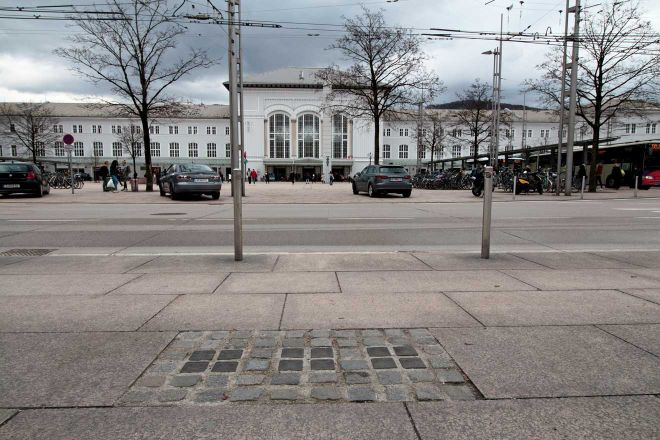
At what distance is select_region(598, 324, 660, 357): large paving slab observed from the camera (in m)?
3.52

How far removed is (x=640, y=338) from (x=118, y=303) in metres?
4.80

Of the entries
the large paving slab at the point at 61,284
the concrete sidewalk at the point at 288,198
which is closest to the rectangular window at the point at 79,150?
the concrete sidewalk at the point at 288,198

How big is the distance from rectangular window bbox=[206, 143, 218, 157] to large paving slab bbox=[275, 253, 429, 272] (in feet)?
294

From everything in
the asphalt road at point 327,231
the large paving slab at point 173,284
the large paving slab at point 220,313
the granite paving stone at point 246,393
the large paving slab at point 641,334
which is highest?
the large paving slab at point 641,334

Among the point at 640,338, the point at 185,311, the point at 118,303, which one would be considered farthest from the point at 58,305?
the point at 640,338

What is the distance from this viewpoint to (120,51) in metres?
25.4

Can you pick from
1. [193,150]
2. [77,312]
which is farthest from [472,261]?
[193,150]

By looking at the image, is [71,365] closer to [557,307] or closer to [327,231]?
[557,307]

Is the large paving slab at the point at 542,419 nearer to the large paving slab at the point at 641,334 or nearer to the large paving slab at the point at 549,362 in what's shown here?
the large paving slab at the point at 549,362

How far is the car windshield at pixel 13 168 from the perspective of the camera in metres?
20.9

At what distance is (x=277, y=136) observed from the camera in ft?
275

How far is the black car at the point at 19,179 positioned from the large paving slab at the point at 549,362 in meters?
23.1

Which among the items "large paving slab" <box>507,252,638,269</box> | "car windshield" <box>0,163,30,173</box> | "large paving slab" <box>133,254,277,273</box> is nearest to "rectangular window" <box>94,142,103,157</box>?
"car windshield" <box>0,163,30,173</box>

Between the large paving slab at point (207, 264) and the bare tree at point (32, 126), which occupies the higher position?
the bare tree at point (32, 126)
